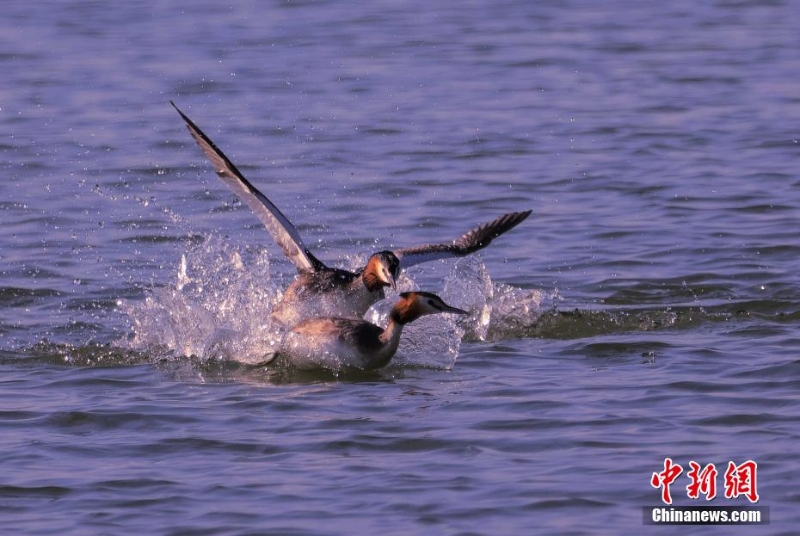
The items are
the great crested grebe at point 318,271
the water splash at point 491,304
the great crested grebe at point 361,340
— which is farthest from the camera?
the water splash at point 491,304

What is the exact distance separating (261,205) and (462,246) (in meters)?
1.58

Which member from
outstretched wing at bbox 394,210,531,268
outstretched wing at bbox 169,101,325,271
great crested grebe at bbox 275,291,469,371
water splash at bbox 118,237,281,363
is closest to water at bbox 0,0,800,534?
water splash at bbox 118,237,281,363

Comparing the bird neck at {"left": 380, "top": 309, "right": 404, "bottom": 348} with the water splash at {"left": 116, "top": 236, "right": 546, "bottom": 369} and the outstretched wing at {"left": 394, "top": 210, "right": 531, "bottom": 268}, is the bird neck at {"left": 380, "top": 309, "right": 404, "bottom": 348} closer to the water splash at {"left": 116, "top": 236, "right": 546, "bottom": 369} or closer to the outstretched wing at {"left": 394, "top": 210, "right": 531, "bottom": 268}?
the water splash at {"left": 116, "top": 236, "right": 546, "bottom": 369}

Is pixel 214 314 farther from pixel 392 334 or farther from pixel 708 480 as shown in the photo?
pixel 708 480

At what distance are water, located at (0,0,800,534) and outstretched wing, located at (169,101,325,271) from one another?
0.44 m

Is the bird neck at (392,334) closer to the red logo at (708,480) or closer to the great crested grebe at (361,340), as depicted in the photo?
the great crested grebe at (361,340)

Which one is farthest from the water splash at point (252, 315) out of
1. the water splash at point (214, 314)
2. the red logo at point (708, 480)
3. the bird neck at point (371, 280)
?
the red logo at point (708, 480)

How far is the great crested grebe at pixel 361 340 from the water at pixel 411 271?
15 centimetres

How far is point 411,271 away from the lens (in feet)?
46.5

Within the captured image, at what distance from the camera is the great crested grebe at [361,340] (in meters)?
11.0

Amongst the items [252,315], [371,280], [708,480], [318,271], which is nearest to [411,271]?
[318,271]

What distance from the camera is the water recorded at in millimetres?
8508

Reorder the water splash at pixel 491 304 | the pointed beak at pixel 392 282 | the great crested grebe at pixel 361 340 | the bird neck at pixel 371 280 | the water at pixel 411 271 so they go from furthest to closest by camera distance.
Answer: the water splash at pixel 491 304 → the bird neck at pixel 371 280 → the pointed beak at pixel 392 282 → the great crested grebe at pixel 361 340 → the water at pixel 411 271

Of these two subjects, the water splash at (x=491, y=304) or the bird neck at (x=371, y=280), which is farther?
the water splash at (x=491, y=304)
